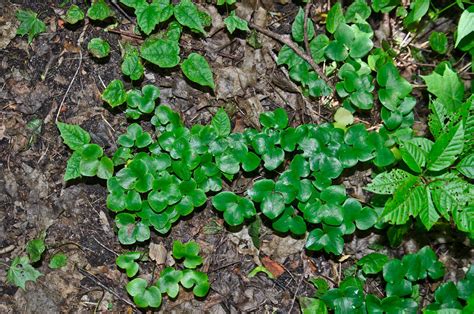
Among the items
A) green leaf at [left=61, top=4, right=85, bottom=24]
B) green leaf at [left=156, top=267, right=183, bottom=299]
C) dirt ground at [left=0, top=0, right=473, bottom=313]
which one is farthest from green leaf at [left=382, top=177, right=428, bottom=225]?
green leaf at [left=61, top=4, right=85, bottom=24]

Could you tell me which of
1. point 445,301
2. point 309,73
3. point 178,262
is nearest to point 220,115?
point 309,73

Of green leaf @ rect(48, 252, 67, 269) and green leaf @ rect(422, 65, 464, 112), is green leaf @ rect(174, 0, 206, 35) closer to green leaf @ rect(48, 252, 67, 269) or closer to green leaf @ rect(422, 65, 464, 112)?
green leaf @ rect(422, 65, 464, 112)

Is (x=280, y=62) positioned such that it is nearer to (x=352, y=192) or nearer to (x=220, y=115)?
(x=220, y=115)

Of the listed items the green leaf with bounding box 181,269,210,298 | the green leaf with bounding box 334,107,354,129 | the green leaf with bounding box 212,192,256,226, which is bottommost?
the green leaf with bounding box 181,269,210,298

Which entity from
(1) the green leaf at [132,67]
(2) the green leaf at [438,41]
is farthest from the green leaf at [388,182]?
(1) the green leaf at [132,67]

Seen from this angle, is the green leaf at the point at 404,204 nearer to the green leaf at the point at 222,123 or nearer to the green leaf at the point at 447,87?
the green leaf at the point at 447,87
